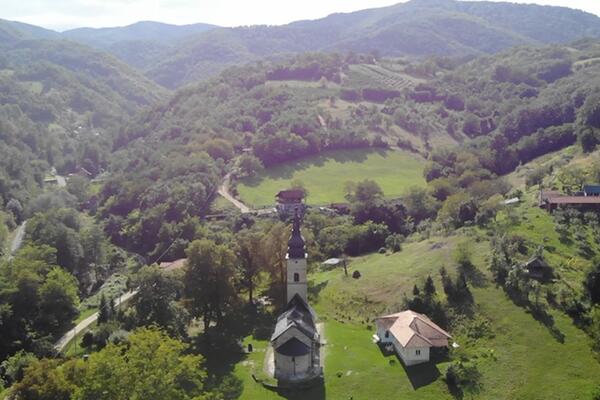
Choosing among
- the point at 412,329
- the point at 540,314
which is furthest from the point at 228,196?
the point at 540,314

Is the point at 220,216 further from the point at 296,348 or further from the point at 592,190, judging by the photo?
the point at 296,348

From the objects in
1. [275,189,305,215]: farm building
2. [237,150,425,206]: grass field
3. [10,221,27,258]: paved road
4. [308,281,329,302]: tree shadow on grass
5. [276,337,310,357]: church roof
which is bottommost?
[10,221,27,258]: paved road

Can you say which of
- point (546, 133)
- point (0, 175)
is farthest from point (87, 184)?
point (546, 133)

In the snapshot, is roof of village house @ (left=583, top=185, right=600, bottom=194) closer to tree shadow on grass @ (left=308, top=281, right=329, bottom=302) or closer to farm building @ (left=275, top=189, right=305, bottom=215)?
tree shadow on grass @ (left=308, top=281, right=329, bottom=302)

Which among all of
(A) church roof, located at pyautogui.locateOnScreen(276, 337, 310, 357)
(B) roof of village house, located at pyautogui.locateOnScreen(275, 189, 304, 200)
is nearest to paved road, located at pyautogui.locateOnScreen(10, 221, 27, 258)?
(B) roof of village house, located at pyautogui.locateOnScreen(275, 189, 304, 200)

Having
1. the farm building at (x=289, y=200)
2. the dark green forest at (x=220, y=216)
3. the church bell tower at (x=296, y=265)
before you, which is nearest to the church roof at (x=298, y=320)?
the church bell tower at (x=296, y=265)

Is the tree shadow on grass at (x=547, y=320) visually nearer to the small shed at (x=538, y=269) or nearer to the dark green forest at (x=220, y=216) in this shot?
the dark green forest at (x=220, y=216)

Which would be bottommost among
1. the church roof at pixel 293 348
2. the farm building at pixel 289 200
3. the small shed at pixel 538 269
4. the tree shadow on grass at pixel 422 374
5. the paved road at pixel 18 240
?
the paved road at pixel 18 240
